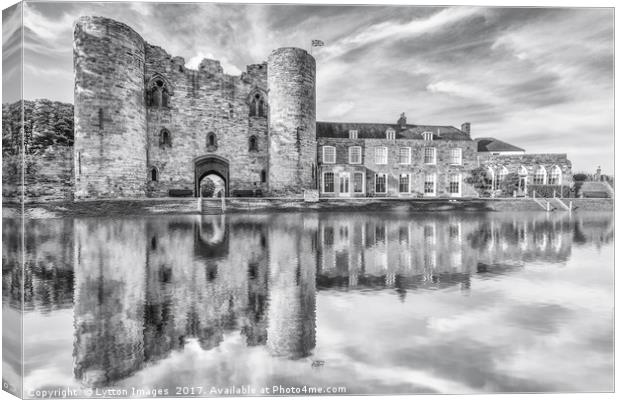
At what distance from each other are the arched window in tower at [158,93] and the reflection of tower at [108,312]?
1066 cm

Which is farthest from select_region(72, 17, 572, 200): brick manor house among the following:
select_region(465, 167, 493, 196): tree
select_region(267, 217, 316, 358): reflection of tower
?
select_region(267, 217, 316, 358): reflection of tower

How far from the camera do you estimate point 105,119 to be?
11.9 metres

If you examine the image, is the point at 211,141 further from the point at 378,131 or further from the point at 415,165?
the point at 415,165

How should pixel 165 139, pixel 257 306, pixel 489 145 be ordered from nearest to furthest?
pixel 257 306, pixel 165 139, pixel 489 145

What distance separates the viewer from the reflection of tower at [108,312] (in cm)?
233

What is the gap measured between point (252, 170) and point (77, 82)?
728 centimetres

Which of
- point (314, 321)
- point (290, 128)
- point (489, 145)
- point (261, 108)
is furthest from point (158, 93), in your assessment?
point (489, 145)

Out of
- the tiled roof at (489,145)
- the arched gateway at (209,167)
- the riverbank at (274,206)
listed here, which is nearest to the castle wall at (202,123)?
the arched gateway at (209,167)

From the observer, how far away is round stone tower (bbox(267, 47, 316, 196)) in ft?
48.1

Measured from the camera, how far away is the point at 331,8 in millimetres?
3957

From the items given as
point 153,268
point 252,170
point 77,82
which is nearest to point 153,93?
point 77,82

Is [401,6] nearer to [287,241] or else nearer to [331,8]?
[331,8]

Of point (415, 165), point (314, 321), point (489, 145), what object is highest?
point (489, 145)

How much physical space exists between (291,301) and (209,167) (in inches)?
537
